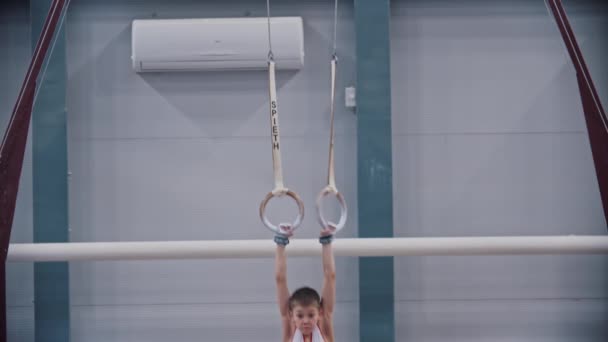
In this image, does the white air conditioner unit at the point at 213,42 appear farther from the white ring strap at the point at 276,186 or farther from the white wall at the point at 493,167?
the white ring strap at the point at 276,186

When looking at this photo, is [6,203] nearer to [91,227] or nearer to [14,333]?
[91,227]

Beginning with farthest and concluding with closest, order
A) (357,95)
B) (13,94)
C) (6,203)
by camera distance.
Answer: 1. (13,94)
2. (357,95)
3. (6,203)

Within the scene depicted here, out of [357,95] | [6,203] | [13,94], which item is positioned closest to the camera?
[6,203]

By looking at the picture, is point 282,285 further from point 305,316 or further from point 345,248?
point 345,248

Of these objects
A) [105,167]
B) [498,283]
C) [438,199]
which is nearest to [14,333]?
[105,167]

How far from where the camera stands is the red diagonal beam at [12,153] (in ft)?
10.3

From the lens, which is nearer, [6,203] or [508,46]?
[6,203]

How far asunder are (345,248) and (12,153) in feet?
5.85

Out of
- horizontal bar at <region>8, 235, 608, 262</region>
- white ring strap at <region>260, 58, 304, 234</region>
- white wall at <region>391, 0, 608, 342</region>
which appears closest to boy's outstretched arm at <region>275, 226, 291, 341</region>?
white ring strap at <region>260, 58, 304, 234</region>

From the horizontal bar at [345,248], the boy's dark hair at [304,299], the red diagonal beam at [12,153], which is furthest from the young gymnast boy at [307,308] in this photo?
the red diagonal beam at [12,153]

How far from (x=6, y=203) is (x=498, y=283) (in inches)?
123

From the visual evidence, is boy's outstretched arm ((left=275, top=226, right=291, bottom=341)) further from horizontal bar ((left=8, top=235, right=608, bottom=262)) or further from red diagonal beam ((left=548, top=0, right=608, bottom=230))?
red diagonal beam ((left=548, top=0, right=608, bottom=230))

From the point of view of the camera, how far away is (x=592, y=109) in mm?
3244

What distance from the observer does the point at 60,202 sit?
415 cm
